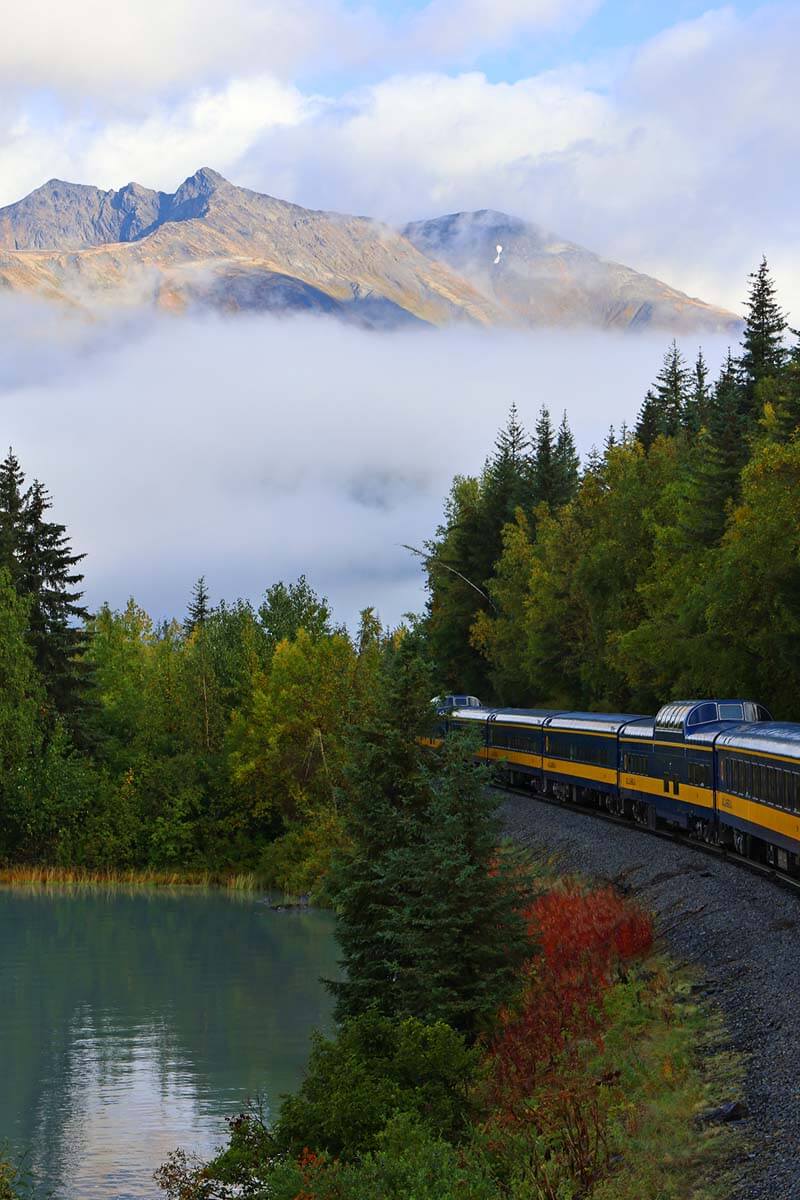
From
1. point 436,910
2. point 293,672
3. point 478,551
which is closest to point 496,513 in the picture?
point 478,551

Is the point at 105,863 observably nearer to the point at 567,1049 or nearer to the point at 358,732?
the point at 358,732

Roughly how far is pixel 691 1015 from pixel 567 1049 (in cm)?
225

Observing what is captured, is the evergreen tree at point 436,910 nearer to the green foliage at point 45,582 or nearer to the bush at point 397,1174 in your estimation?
the bush at point 397,1174

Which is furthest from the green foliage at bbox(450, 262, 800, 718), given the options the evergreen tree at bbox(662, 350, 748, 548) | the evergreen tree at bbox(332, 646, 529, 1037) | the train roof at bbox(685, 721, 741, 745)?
the evergreen tree at bbox(332, 646, 529, 1037)

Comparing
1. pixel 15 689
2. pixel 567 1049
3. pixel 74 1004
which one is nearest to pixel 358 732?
pixel 567 1049

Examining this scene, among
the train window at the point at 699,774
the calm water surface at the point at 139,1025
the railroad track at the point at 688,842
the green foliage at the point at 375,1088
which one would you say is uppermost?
the train window at the point at 699,774

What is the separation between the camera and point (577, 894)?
125 ft

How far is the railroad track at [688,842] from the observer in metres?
34.3

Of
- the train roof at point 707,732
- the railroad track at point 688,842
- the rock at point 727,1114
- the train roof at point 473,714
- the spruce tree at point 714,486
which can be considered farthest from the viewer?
the train roof at point 473,714

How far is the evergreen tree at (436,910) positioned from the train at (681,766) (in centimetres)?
193

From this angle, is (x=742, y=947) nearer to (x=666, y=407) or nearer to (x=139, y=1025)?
(x=139, y=1025)

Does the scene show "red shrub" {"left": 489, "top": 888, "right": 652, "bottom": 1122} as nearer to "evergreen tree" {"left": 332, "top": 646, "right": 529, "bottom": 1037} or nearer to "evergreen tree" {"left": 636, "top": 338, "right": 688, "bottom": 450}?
"evergreen tree" {"left": 332, "top": 646, "right": 529, "bottom": 1037}

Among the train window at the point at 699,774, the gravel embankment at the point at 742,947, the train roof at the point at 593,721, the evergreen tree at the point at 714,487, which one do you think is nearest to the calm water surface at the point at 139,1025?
the gravel embankment at the point at 742,947

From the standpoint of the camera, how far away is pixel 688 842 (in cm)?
4328
